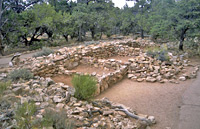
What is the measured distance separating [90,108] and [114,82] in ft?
10.4

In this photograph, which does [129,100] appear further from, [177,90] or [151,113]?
[177,90]

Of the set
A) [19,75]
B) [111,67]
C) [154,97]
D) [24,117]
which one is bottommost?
[154,97]

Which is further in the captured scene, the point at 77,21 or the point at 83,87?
the point at 77,21

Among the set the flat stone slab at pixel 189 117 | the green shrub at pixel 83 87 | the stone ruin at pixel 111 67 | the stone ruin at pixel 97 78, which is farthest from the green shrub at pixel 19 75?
the flat stone slab at pixel 189 117

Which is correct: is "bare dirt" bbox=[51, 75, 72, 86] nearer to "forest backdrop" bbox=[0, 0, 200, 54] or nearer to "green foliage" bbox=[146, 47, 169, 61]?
"green foliage" bbox=[146, 47, 169, 61]

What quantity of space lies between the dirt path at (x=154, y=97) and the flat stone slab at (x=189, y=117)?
0.12 meters

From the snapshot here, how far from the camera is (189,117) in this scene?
12.8 feet

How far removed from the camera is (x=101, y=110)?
380 centimetres

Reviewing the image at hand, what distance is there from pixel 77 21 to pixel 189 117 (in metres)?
15.8

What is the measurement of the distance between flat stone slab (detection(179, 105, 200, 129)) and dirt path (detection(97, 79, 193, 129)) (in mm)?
124

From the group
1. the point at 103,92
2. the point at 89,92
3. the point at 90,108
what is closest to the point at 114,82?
the point at 103,92

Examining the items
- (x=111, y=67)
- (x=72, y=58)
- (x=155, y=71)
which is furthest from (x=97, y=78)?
(x=155, y=71)

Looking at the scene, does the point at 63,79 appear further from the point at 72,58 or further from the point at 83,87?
the point at 83,87

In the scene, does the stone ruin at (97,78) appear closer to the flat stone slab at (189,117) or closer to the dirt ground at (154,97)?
the dirt ground at (154,97)
